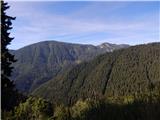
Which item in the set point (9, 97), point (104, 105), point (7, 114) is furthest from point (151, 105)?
point (9, 97)

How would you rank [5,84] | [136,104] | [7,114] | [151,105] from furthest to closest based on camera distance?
[5,84]
[7,114]
[136,104]
[151,105]

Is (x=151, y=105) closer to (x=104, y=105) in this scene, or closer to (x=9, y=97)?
(x=104, y=105)

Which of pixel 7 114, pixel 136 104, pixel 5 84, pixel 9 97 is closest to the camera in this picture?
pixel 136 104

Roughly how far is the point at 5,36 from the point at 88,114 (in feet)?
67.6

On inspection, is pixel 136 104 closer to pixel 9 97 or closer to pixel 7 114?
pixel 7 114

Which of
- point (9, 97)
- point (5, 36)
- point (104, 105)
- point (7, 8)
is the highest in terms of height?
point (7, 8)

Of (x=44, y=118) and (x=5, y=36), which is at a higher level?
(x=5, y=36)

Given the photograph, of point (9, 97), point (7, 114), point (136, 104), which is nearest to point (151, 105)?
point (136, 104)

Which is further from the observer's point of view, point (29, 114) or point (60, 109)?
point (29, 114)

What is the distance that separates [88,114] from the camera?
5.68 m

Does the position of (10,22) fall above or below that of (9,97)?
above

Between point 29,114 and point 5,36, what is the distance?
59.4ft

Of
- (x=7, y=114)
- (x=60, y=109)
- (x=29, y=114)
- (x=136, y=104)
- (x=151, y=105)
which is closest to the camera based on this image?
(x=151, y=105)

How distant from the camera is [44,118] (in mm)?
6363
